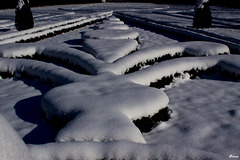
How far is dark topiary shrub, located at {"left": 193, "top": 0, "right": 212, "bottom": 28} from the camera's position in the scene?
11766 mm

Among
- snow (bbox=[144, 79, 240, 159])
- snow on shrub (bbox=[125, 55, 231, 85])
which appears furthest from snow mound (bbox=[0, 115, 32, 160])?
snow on shrub (bbox=[125, 55, 231, 85])

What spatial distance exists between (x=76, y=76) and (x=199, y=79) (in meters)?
3.25

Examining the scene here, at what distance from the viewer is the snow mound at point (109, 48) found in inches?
262

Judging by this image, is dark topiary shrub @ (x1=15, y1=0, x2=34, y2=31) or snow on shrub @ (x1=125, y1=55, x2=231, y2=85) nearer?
snow on shrub @ (x1=125, y1=55, x2=231, y2=85)

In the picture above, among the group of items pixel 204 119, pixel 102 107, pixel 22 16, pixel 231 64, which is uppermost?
pixel 22 16

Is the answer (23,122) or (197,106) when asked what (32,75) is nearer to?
(23,122)

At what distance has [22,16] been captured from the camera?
→ 1302 cm

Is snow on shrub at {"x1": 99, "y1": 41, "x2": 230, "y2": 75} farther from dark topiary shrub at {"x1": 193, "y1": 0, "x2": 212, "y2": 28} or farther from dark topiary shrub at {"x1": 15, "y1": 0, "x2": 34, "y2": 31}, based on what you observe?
dark topiary shrub at {"x1": 15, "y1": 0, "x2": 34, "y2": 31}

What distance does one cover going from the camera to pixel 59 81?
5406 millimetres

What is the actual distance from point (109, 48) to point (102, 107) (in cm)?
416

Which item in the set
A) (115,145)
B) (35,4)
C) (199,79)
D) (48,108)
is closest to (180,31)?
(199,79)

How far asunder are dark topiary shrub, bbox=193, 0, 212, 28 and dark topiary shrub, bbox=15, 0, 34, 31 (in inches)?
369

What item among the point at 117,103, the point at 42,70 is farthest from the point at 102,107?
the point at 42,70

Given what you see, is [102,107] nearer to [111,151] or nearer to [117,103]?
[117,103]
